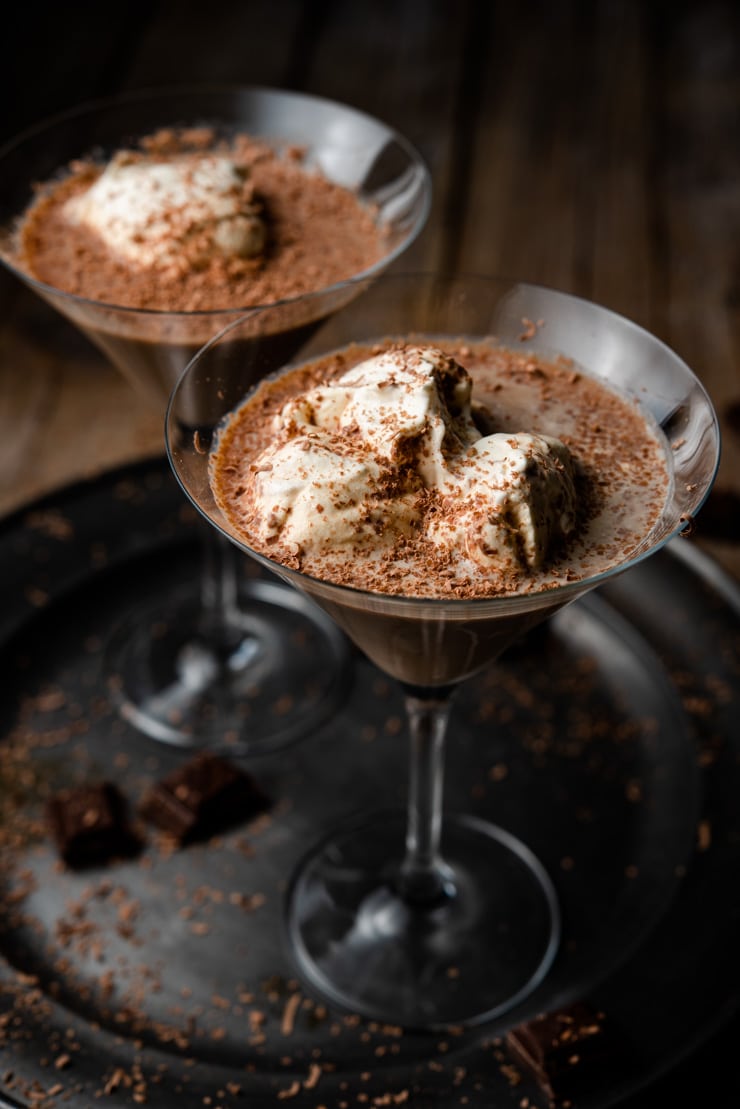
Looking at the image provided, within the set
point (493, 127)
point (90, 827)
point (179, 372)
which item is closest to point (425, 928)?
point (90, 827)

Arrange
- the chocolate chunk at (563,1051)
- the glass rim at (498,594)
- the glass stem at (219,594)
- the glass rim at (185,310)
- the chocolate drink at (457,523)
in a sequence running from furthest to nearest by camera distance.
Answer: the glass stem at (219,594)
the glass rim at (185,310)
the chocolate chunk at (563,1051)
the chocolate drink at (457,523)
the glass rim at (498,594)

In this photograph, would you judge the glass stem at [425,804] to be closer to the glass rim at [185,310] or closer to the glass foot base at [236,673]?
the glass foot base at [236,673]

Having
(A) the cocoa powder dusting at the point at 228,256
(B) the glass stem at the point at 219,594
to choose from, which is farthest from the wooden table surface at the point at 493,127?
(A) the cocoa powder dusting at the point at 228,256

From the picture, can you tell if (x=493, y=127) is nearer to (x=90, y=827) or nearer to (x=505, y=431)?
(x=505, y=431)

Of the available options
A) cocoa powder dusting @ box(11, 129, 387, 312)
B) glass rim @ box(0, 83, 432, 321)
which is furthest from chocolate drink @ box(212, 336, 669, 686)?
cocoa powder dusting @ box(11, 129, 387, 312)

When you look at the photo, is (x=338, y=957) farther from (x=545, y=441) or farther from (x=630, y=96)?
(x=630, y=96)

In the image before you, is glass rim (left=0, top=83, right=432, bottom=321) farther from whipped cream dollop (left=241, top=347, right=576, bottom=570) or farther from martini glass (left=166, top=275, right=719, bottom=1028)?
whipped cream dollop (left=241, top=347, right=576, bottom=570)
